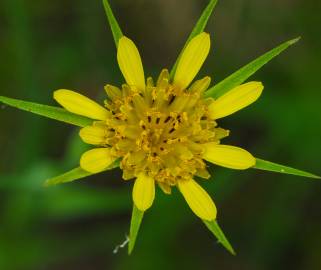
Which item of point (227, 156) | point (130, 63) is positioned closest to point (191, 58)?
point (130, 63)

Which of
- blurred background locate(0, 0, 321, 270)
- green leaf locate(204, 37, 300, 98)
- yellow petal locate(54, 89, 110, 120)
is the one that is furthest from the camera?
blurred background locate(0, 0, 321, 270)

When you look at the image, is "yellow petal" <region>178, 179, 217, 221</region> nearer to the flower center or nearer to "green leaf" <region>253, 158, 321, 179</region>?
the flower center

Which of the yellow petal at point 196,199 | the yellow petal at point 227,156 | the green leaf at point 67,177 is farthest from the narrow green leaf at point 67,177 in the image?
the yellow petal at point 227,156

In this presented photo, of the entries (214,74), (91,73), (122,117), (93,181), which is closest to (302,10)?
(214,74)

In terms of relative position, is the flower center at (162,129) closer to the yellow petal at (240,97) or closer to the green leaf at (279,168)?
the yellow petal at (240,97)

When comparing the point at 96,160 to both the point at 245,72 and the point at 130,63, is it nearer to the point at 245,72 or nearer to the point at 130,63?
the point at 130,63

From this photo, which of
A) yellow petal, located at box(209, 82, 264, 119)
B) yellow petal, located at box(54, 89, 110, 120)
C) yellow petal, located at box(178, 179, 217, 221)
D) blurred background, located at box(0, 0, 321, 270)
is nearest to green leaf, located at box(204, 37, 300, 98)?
yellow petal, located at box(209, 82, 264, 119)

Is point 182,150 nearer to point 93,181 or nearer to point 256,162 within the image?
point 256,162
